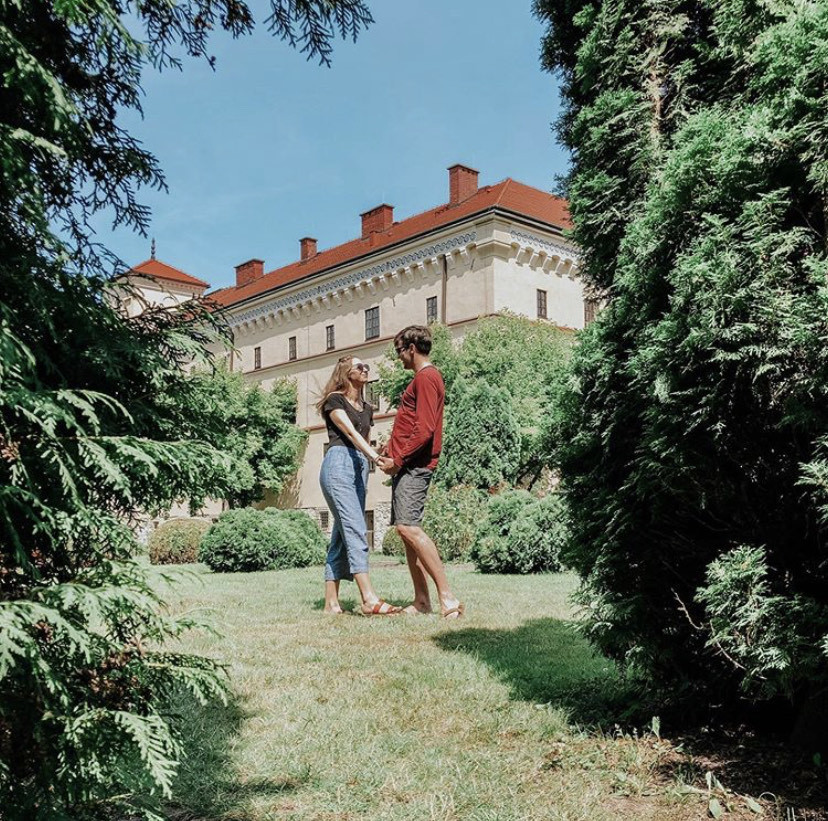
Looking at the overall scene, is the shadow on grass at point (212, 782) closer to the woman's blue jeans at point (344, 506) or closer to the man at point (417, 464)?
the man at point (417, 464)

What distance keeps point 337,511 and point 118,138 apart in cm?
509

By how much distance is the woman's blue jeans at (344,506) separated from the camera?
7742 mm

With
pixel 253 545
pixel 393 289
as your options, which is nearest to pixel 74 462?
pixel 253 545

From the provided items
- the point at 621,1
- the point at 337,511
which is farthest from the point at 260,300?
the point at 621,1

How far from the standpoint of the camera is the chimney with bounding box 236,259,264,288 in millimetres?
55875

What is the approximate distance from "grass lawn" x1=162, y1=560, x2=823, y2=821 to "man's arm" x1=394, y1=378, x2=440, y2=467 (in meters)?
1.63

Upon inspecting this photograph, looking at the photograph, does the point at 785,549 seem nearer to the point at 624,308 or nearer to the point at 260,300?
the point at 624,308

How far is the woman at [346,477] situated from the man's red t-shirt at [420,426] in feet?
A: 0.90

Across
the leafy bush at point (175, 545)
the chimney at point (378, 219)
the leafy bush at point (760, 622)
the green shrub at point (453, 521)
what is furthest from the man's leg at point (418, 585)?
the chimney at point (378, 219)

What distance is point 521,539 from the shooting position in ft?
47.2

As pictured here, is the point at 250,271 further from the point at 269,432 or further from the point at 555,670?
the point at 555,670

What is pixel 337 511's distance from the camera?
7.86m

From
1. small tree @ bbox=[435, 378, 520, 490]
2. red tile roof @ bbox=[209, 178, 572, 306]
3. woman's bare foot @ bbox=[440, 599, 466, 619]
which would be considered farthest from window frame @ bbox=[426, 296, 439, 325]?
woman's bare foot @ bbox=[440, 599, 466, 619]

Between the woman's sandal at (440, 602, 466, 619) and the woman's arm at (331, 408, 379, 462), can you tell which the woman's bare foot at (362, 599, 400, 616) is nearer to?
the woman's sandal at (440, 602, 466, 619)
